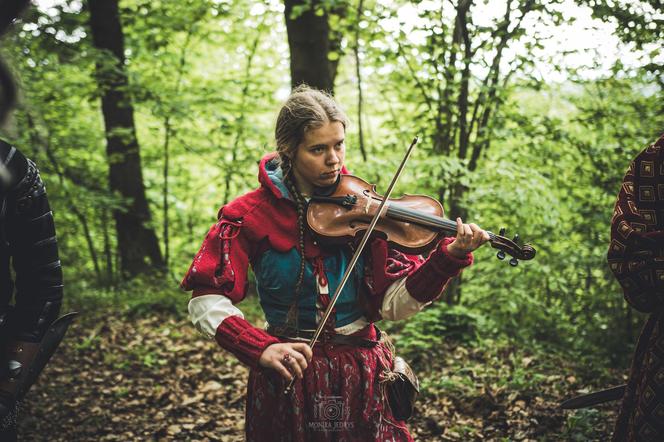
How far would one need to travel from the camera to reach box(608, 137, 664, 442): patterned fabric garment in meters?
1.57

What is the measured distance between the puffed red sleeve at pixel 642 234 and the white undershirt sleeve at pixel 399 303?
24.6 inches

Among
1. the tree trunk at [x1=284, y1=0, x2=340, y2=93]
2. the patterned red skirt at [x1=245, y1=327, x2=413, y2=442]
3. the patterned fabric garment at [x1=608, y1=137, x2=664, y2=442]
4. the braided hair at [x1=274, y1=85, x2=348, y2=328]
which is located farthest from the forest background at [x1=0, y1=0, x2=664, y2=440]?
the braided hair at [x1=274, y1=85, x2=348, y2=328]

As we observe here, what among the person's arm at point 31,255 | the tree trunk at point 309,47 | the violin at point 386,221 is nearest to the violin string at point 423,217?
the violin at point 386,221

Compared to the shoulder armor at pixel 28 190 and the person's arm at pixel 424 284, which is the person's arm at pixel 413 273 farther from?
the shoulder armor at pixel 28 190

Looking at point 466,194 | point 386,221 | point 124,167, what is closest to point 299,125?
point 386,221

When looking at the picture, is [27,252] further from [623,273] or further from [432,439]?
[432,439]

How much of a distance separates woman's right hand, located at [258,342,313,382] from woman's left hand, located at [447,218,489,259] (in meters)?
0.59

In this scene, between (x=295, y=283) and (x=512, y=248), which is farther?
(x=512, y=248)

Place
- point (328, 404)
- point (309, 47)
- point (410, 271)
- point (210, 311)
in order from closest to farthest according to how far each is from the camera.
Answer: point (210, 311) → point (328, 404) → point (410, 271) → point (309, 47)

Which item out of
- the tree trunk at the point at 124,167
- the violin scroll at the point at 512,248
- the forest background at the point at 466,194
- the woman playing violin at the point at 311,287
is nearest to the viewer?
the woman playing violin at the point at 311,287

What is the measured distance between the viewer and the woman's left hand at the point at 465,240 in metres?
Answer: 1.75

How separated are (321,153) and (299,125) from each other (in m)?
0.13

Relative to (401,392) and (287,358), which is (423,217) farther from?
(287,358)

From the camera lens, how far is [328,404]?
1.78 m
